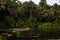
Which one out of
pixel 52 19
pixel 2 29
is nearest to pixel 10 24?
pixel 2 29

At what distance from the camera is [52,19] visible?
304 cm

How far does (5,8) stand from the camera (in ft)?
9.93

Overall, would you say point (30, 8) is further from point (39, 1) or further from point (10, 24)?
point (10, 24)

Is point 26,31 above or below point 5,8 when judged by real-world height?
below

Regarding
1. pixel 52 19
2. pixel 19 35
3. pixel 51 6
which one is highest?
pixel 51 6

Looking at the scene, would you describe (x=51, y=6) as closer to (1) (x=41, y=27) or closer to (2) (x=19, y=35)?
(1) (x=41, y=27)

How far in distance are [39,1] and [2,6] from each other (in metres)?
0.55

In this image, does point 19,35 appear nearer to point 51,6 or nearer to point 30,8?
point 30,8

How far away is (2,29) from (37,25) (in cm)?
50

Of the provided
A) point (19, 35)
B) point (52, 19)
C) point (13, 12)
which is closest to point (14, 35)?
point (19, 35)

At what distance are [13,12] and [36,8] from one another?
0.34 meters

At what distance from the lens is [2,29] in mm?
2953

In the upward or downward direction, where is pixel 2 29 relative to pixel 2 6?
downward

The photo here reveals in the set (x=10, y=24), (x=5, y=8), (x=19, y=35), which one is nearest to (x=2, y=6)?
(x=5, y=8)
